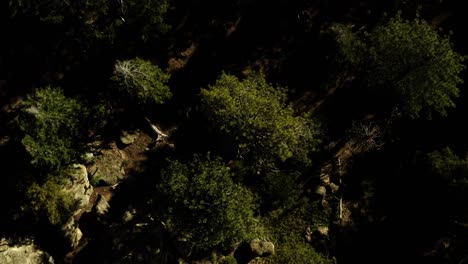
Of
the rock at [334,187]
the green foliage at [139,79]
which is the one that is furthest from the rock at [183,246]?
the rock at [334,187]

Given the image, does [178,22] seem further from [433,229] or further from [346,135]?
[433,229]

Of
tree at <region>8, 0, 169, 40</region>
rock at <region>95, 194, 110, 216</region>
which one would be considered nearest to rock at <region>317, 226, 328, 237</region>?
rock at <region>95, 194, 110, 216</region>

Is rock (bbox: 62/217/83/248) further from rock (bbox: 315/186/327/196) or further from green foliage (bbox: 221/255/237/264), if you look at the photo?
rock (bbox: 315/186/327/196)

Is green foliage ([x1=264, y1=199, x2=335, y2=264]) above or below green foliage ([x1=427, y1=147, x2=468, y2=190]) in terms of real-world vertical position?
below

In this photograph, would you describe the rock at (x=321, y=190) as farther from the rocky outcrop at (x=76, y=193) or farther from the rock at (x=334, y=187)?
the rocky outcrop at (x=76, y=193)

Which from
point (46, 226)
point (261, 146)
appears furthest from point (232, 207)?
point (46, 226)

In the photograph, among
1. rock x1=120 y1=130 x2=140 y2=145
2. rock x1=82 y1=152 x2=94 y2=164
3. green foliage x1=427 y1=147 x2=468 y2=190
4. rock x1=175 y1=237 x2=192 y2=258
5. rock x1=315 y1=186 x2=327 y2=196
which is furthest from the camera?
rock x1=315 y1=186 x2=327 y2=196
